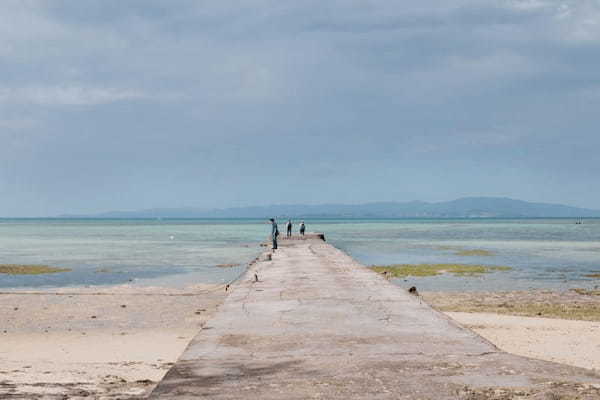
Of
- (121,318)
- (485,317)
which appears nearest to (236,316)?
(121,318)

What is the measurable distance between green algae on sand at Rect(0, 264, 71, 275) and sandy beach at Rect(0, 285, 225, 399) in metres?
9.07

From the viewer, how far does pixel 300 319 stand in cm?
1144

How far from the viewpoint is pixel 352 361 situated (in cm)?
797

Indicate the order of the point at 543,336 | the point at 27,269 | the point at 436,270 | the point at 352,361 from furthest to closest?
the point at 27,269, the point at 436,270, the point at 543,336, the point at 352,361

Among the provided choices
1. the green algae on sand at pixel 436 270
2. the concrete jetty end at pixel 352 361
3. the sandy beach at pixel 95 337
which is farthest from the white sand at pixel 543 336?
the green algae on sand at pixel 436 270

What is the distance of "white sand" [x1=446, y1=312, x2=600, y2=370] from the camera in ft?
39.0

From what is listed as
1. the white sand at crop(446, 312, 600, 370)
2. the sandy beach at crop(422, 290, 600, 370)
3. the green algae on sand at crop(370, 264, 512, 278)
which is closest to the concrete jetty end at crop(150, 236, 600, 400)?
the white sand at crop(446, 312, 600, 370)

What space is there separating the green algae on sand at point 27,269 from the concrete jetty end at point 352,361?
22790 millimetres

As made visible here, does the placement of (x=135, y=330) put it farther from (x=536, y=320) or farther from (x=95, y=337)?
(x=536, y=320)

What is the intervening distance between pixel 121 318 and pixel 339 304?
265 inches

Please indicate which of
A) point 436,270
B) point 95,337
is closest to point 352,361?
point 95,337

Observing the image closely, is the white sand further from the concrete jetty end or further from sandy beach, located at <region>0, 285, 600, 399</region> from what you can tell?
the concrete jetty end

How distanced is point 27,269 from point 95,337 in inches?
877

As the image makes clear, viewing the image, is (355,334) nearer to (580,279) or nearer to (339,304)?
(339,304)
